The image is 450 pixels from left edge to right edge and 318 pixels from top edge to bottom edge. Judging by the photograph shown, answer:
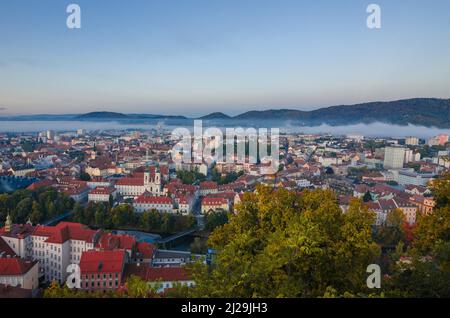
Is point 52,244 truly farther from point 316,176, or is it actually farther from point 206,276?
point 316,176

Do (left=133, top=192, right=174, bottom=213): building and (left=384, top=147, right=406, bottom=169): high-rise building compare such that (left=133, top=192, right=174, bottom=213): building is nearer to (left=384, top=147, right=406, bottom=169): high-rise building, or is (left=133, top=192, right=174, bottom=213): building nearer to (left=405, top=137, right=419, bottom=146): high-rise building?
(left=384, top=147, right=406, bottom=169): high-rise building

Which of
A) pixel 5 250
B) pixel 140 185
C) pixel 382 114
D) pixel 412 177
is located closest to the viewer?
pixel 5 250

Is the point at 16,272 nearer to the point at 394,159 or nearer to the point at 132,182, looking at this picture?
the point at 132,182

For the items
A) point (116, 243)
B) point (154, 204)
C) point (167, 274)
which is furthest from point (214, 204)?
point (167, 274)

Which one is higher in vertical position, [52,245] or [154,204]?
[52,245]

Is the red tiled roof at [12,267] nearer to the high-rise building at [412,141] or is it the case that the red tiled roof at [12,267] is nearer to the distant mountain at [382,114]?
the distant mountain at [382,114]

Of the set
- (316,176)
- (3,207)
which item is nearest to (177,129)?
(316,176)

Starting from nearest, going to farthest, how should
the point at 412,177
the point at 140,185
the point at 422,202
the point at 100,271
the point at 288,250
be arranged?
1. the point at 288,250
2. the point at 100,271
3. the point at 422,202
4. the point at 140,185
5. the point at 412,177

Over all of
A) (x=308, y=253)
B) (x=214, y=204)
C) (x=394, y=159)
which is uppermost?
(x=308, y=253)
